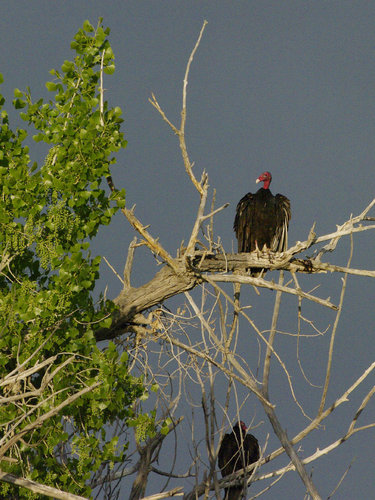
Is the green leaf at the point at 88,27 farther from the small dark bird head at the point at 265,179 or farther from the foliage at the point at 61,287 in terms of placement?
the small dark bird head at the point at 265,179

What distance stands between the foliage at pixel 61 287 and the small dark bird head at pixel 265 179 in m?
2.90

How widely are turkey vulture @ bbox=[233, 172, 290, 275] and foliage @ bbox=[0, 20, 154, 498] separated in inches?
88.3

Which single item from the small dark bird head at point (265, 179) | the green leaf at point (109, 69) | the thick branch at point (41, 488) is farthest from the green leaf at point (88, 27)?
the thick branch at point (41, 488)

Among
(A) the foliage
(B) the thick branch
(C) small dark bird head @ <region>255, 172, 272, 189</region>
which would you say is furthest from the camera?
(C) small dark bird head @ <region>255, 172, 272, 189</region>

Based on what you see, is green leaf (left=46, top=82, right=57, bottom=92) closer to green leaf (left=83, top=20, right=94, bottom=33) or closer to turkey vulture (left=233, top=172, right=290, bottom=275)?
green leaf (left=83, top=20, right=94, bottom=33)

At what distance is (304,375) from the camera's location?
657cm

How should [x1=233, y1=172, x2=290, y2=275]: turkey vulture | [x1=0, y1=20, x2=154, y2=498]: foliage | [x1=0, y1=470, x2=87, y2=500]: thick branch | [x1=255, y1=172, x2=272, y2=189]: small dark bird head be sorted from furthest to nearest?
[x1=255, y1=172, x2=272, y2=189]: small dark bird head
[x1=233, y1=172, x2=290, y2=275]: turkey vulture
[x1=0, y1=20, x2=154, y2=498]: foliage
[x1=0, y1=470, x2=87, y2=500]: thick branch

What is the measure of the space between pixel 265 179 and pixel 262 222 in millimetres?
920

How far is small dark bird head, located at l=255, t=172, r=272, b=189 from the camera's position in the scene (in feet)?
28.6

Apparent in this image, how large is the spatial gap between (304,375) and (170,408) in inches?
48.5

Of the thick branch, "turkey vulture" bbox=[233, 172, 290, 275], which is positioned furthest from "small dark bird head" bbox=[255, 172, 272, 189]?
the thick branch

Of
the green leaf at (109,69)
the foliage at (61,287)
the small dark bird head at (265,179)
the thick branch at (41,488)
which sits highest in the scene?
the small dark bird head at (265,179)

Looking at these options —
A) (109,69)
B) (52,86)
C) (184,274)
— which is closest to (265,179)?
(184,274)

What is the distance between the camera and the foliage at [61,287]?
583 cm
